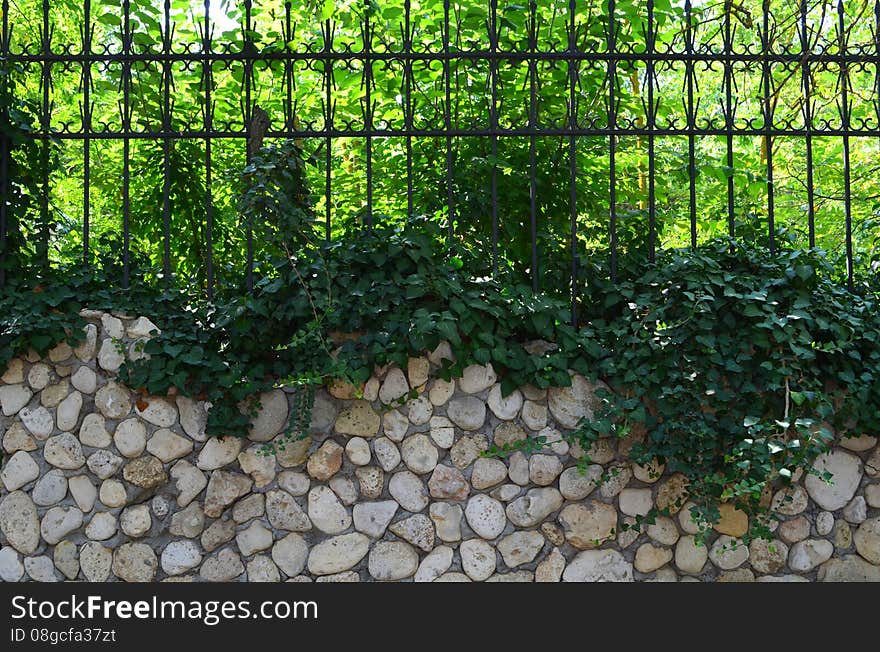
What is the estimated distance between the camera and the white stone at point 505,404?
371cm

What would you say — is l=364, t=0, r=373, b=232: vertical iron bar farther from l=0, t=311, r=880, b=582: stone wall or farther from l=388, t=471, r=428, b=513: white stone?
l=388, t=471, r=428, b=513: white stone

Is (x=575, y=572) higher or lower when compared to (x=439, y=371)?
lower

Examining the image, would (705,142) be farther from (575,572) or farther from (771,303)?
(575,572)

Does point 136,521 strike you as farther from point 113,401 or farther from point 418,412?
point 418,412

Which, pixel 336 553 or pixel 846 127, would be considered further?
pixel 846 127

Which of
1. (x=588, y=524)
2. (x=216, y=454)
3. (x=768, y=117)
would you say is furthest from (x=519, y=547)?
(x=768, y=117)

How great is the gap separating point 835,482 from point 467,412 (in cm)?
166

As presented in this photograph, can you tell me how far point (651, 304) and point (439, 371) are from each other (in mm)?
991

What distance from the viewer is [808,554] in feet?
12.2

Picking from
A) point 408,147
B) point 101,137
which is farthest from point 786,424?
point 101,137

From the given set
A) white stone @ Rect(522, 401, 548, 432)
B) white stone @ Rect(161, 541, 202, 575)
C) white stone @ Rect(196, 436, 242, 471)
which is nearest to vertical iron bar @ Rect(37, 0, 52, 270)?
white stone @ Rect(196, 436, 242, 471)

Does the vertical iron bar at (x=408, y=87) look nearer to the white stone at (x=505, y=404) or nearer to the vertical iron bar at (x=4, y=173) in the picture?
the white stone at (x=505, y=404)

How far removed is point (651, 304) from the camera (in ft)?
12.3

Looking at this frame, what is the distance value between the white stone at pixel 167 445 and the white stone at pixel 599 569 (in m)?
1.75
